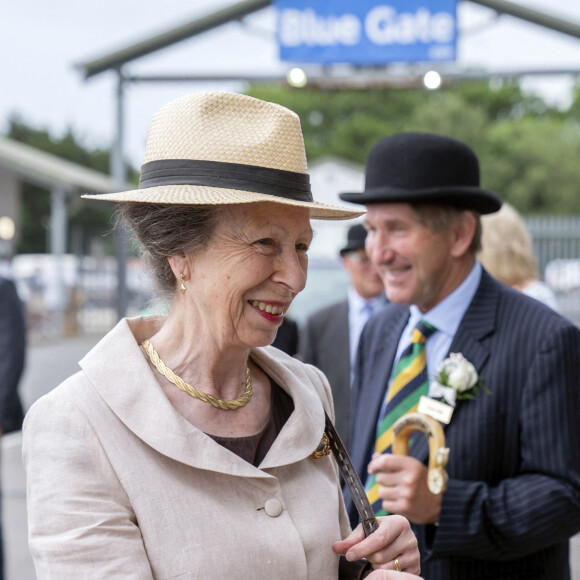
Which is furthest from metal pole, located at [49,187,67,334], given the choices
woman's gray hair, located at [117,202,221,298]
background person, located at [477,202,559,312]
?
woman's gray hair, located at [117,202,221,298]

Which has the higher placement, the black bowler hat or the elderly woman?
the black bowler hat

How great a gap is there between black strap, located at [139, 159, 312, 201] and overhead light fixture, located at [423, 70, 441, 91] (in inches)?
294

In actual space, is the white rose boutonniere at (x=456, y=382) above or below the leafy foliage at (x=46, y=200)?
below

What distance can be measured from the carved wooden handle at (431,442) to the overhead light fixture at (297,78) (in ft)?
23.4

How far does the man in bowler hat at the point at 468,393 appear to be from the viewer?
2.65m

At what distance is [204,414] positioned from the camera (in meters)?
1.97

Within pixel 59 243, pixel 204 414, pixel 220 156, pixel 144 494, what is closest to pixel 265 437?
pixel 204 414

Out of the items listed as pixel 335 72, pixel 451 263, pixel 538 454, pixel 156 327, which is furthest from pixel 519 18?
pixel 156 327

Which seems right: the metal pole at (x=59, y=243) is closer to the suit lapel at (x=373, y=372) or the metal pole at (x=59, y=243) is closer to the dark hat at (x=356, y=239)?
the dark hat at (x=356, y=239)

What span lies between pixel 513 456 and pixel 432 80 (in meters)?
6.89

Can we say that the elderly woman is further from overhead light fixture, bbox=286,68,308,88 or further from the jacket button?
overhead light fixture, bbox=286,68,308,88

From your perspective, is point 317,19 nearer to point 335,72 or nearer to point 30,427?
point 335,72

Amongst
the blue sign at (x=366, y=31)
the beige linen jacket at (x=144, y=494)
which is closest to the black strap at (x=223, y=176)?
the beige linen jacket at (x=144, y=494)

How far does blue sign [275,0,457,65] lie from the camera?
9117 mm
